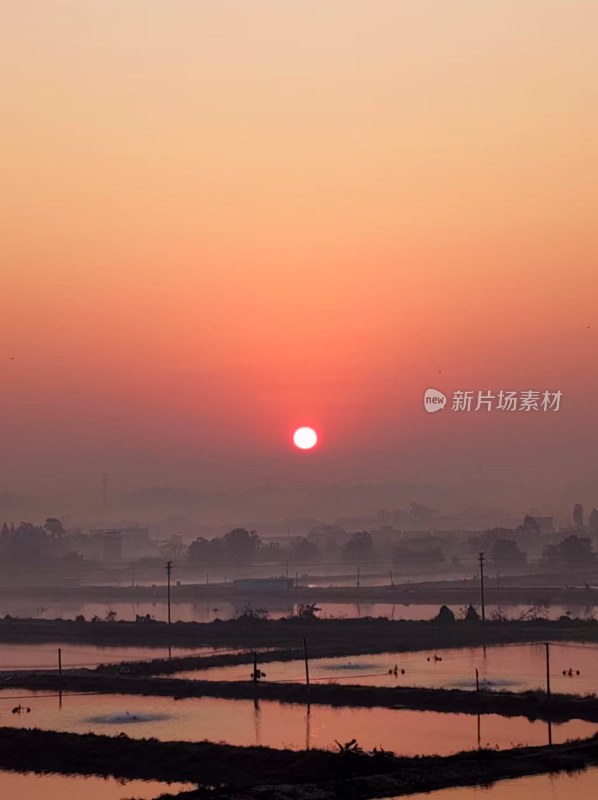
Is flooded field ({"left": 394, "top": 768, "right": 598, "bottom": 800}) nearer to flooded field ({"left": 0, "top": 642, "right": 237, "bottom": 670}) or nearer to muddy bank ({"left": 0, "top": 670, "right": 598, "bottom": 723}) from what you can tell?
muddy bank ({"left": 0, "top": 670, "right": 598, "bottom": 723})

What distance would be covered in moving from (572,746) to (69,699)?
20150 mm

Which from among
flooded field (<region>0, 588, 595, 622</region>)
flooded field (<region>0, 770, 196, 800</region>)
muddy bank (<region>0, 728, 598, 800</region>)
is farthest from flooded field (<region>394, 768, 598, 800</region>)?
flooded field (<region>0, 588, 595, 622</region>)

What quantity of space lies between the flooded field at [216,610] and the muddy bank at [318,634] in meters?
15.8

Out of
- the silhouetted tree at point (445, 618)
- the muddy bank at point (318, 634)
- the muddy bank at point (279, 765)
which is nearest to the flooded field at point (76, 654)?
the muddy bank at point (318, 634)

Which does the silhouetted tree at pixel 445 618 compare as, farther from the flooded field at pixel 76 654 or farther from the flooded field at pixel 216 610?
the flooded field at pixel 76 654

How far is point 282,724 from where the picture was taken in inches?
1454

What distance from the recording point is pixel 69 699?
44.6 metres

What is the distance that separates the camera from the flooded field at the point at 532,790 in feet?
88.1

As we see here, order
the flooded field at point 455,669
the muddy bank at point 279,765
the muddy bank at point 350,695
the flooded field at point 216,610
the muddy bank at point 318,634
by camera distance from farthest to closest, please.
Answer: the flooded field at point 216,610, the muddy bank at point 318,634, the flooded field at point 455,669, the muddy bank at point 350,695, the muddy bank at point 279,765

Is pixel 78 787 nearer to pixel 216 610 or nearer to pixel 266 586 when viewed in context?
pixel 216 610

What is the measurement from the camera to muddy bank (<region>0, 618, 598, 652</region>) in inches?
2500

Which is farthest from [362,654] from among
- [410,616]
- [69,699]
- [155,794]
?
[410,616]

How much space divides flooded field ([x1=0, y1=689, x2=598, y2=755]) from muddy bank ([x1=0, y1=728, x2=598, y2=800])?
5.12 ft

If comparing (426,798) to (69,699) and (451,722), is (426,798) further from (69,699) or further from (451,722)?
(69,699)
